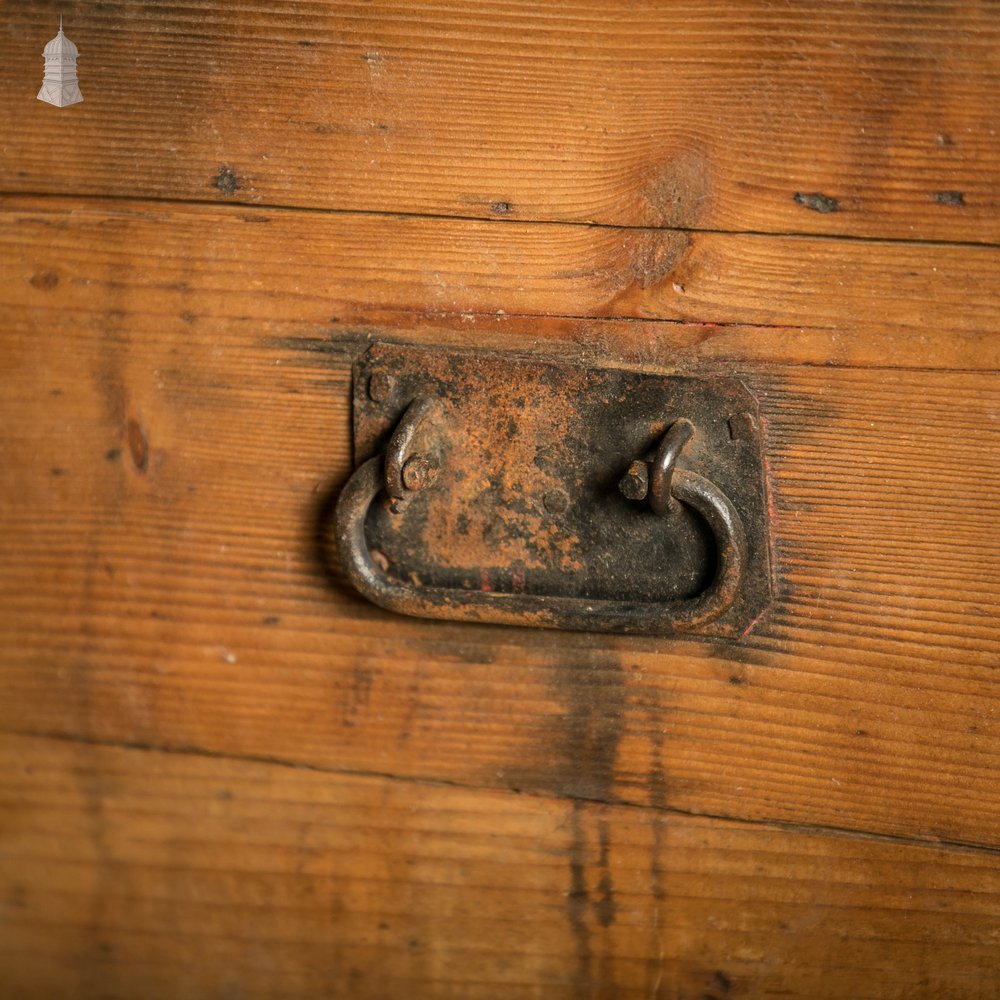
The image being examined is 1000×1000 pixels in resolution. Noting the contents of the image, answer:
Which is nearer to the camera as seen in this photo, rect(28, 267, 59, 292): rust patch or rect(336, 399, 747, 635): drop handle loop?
rect(336, 399, 747, 635): drop handle loop

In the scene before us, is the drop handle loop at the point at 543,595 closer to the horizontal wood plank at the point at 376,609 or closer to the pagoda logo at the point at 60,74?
the horizontal wood plank at the point at 376,609

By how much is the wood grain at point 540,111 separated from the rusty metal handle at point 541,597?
0.23m

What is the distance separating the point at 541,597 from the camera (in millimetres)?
777

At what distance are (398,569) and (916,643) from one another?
0.44 meters

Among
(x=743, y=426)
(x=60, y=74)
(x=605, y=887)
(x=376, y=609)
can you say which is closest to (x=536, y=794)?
(x=605, y=887)

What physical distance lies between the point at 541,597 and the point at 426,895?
0.30m

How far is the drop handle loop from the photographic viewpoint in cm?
74

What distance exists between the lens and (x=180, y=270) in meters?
0.83

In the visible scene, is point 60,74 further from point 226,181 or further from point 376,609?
point 376,609

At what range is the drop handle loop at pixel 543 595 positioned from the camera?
2.42 ft

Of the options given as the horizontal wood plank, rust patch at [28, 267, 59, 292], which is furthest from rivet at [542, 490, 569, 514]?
rust patch at [28, 267, 59, 292]

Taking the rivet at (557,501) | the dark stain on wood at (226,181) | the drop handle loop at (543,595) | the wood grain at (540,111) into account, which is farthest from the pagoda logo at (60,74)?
the rivet at (557,501)

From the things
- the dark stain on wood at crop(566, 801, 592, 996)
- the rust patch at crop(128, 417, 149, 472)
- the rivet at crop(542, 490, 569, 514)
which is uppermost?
the rust patch at crop(128, 417, 149, 472)

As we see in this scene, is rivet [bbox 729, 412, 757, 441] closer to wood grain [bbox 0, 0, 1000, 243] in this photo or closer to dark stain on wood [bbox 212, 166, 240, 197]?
wood grain [bbox 0, 0, 1000, 243]
